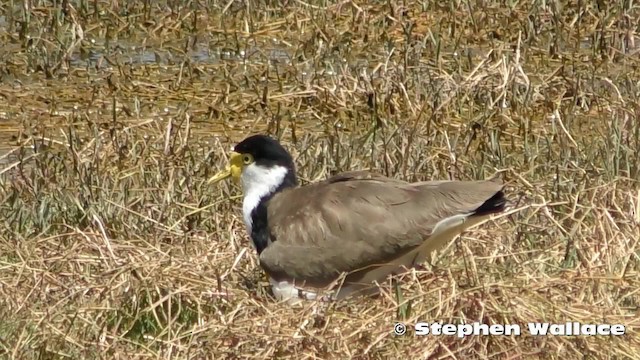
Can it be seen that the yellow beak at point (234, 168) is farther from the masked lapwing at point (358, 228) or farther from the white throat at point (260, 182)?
the masked lapwing at point (358, 228)

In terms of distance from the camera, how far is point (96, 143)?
303 inches

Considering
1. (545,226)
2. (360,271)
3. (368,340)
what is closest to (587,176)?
(545,226)

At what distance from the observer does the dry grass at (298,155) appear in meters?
5.62

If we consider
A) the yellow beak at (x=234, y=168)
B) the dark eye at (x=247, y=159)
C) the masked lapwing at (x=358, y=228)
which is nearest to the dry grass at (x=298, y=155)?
the masked lapwing at (x=358, y=228)

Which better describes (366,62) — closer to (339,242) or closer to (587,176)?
(587,176)

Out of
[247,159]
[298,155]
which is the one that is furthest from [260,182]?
[298,155]

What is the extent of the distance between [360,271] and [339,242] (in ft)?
0.46

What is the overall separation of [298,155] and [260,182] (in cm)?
118

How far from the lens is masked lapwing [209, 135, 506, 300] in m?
5.92

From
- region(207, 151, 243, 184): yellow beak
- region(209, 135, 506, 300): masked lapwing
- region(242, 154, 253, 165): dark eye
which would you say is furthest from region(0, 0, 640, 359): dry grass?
region(242, 154, 253, 165): dark eye

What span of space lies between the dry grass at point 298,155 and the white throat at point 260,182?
0.21 meters

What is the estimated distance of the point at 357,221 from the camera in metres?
6.05

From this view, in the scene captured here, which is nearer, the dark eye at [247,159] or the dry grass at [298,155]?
the dry grass at [298,155]

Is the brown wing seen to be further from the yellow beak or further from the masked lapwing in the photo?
the yellow beak
